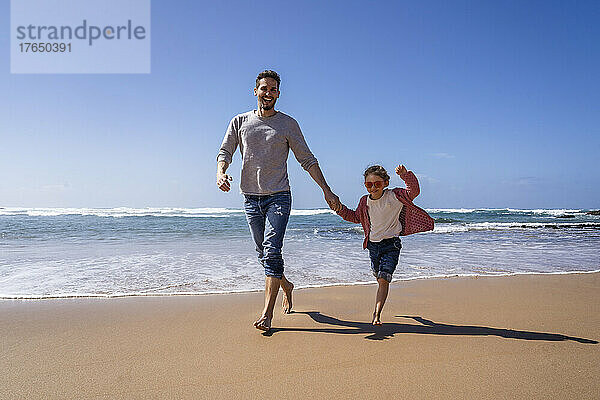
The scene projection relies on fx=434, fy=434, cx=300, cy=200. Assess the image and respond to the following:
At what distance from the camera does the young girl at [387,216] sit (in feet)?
11.6

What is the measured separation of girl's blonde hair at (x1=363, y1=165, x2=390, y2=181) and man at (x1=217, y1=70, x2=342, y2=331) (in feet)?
1.37

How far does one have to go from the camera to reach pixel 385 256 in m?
3.52

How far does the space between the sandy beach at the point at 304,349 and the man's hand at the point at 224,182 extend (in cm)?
105

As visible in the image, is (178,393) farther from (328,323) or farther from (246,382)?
(328,323)

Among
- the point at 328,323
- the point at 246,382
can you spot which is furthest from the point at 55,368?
the point at 328,323

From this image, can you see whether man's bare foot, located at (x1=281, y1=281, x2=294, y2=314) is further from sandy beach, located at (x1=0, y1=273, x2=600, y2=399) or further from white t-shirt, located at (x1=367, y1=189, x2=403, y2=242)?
white t-shirt, located at (x1=367, y1=189, x2=403, y2=242)

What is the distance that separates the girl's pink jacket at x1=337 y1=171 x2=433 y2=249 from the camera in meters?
3.49

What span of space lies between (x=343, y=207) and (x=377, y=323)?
100cm

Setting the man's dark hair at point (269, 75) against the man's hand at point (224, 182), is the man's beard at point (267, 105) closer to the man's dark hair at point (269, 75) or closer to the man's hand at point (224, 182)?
the man's dark hair at point (269, 75)

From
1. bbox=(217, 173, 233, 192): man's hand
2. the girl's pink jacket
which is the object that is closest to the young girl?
the girl's pink jacket

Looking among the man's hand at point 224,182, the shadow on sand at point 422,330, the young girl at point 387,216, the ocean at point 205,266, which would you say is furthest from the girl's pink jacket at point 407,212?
the ocean at point 205,266

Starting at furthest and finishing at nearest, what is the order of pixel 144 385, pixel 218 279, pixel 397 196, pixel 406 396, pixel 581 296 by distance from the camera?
pixel 218 279 → pixel 581 296 → pixel 397 196 → pixel 144 385 → pixel 406 396

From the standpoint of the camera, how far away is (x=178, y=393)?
2.16 m

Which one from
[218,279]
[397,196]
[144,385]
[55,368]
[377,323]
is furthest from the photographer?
[218,279]
